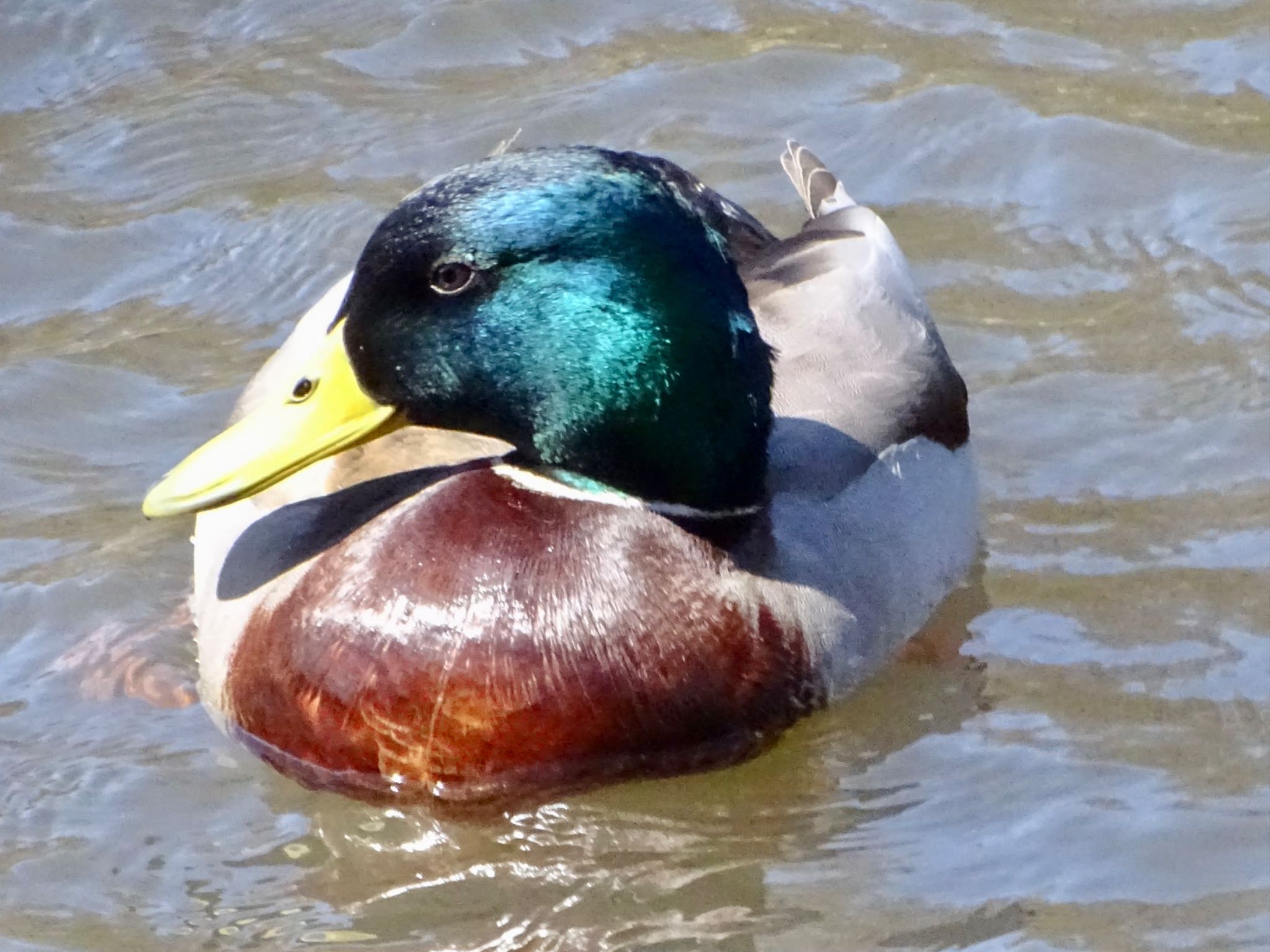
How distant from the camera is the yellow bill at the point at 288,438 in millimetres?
4465

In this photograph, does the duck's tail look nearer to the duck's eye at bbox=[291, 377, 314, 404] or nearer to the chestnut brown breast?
the chestnut brown breast

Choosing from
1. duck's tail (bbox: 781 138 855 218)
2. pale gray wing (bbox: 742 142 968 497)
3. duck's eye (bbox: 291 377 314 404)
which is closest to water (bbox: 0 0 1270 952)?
pale gray wing (bbox: 742 142 968 497)

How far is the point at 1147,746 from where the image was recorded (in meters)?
4.95

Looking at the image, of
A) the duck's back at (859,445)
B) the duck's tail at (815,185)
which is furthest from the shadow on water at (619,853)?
the duck's tail at (815,185)

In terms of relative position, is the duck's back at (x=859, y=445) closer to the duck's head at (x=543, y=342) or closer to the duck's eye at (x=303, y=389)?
the duck's head at (x=543, y=342)

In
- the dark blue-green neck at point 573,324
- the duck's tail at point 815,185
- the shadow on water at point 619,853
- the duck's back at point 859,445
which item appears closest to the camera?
the dark blue-green neck at point 573,324

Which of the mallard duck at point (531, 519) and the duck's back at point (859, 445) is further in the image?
the duck's back at point (859, 445)

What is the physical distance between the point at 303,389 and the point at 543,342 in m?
0.51

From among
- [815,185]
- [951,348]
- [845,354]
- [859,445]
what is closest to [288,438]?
[859,445]

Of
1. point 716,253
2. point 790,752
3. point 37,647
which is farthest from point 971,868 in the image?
point 37,647

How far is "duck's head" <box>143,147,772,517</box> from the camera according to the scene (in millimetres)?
4297

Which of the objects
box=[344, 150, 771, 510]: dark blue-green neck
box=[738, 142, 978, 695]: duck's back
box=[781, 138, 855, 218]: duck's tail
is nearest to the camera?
box=[344, 150, 771, 510]: dark blue-green neck

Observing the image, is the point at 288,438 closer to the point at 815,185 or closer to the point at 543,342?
the point at 543,342

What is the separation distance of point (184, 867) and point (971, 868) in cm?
162
